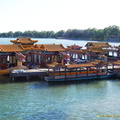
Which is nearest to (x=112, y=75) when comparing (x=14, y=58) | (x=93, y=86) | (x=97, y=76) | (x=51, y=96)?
(x=97, y=76)

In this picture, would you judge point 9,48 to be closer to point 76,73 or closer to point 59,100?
point 76,73

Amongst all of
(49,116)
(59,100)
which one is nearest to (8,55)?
(59,100)

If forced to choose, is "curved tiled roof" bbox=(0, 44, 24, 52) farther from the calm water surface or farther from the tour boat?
the tour boat

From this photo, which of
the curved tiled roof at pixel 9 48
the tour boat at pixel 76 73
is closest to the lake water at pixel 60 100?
the tour boat at pixel 76 73

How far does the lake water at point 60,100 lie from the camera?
2748 centimetres

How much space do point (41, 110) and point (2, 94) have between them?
9375mm

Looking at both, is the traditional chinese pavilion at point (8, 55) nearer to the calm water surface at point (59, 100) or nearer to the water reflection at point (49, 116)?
the calm water surface at point (59, 100)

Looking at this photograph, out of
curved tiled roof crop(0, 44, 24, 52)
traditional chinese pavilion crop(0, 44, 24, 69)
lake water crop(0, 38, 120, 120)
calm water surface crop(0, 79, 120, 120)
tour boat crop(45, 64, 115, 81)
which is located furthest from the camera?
curved tiled roof crop(0, 44, 24, 52)

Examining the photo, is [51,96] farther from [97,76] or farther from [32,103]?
[97,76]

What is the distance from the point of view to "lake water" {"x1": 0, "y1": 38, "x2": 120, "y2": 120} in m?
27.5

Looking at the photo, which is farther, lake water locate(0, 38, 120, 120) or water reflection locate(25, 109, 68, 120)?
lake water locate(0, 38, 120, 120)

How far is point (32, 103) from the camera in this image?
3177cm

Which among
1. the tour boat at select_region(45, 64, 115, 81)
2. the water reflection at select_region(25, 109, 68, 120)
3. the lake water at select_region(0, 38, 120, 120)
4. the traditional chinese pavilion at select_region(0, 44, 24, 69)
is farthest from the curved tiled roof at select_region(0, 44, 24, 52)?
the water reflection at select_region(25, 109, 68, 120)

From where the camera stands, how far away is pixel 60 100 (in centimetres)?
3328
